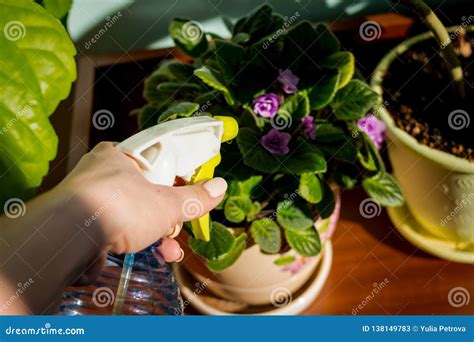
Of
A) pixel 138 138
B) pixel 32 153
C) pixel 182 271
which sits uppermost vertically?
pixel 138 138

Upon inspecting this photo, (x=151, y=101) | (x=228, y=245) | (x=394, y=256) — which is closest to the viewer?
(x=228, y=245)

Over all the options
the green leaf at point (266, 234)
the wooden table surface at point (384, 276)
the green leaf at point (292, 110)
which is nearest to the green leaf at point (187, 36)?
the green leaf at point (292, 110)

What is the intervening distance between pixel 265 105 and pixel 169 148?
0.67ft

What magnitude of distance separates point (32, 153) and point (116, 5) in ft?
1.38

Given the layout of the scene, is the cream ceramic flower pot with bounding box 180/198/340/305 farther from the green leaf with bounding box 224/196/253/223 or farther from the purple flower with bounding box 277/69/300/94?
the purple flower with bounding box 277/69/300/94

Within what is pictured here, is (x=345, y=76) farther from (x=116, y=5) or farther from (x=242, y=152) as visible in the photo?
(x=116, y=5)

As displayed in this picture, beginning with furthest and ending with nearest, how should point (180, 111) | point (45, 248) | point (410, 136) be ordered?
1. point (410, 136)
2. point (180, 111)
3. point (45, 248)

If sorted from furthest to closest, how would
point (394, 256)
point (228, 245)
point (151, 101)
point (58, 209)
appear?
point (394, 256) → point (151, 101) → point (228, 245) → point (58, 209)

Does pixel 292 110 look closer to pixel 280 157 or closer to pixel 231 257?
pixel 280 157

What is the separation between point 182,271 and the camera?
771 millimetres

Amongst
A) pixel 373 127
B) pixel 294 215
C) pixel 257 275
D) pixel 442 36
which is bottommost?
pixel 257 275

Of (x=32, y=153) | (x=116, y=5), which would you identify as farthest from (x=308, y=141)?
(x=116, y=5)

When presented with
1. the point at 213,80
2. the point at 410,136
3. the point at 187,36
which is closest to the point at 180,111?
the point at 213,80

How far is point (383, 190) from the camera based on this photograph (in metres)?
0.67
